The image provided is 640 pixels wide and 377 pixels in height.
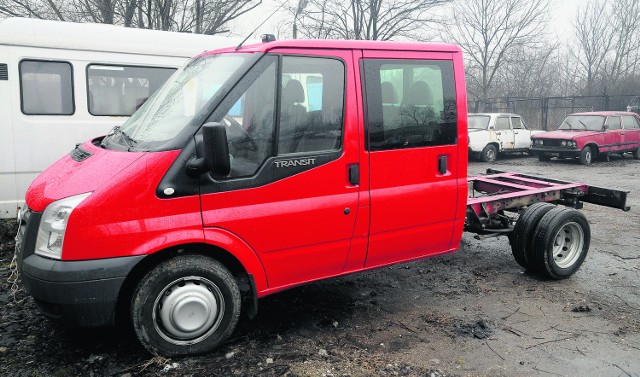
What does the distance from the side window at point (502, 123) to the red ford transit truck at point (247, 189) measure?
13.8 m

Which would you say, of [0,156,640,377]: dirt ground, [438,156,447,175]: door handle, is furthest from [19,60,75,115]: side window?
[438,156,447,175]: door handle

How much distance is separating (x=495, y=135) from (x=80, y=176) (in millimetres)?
15653

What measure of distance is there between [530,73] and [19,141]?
Answer: 113 ft

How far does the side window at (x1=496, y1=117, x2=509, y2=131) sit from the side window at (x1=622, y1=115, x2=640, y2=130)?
4004 mm

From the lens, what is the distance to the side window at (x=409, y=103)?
3.96 metres

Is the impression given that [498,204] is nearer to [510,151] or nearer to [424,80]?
[424,80]

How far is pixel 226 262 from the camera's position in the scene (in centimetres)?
368

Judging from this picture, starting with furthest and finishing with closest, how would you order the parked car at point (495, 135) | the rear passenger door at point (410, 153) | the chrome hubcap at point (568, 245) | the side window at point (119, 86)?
the parked car at point (495, 135)
the side window at point (119, 86)
the chrome hubcap at point (568, 245)
the rear passenger door at point (410, 153)

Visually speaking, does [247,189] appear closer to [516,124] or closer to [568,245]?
[568,245]

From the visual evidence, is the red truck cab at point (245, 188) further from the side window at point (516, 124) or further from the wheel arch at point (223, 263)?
the side window at point (516, 124)

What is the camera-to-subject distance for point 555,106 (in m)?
26.1

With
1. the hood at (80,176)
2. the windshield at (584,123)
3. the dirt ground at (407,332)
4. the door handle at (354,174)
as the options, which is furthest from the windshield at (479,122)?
the hood at (80,176)

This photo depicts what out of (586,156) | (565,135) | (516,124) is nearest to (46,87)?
(565,135)

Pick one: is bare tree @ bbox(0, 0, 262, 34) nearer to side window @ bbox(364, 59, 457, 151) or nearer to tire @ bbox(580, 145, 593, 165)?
tire @ bbox(580, 145, 593, 165)
